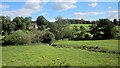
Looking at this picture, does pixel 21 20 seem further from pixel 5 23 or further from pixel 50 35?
pixel 50 35

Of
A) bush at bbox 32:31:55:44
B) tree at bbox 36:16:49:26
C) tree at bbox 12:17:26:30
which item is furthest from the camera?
tree at bbox 36:16:49:26

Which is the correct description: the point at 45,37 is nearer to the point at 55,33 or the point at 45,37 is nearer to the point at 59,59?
the point at 55,33

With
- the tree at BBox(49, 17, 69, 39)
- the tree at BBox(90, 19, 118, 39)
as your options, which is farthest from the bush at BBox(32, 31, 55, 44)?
the tree at BBox(90, 19, 118, 39)

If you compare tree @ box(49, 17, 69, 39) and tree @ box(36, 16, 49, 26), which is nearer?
tree @ box(49, 17, 69, 39)

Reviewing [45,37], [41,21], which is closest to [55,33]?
[45,37]

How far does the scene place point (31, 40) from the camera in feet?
163

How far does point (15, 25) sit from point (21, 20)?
438cm

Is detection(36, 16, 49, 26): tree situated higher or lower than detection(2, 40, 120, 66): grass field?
higher

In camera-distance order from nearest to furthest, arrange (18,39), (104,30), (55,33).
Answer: (18,39), (104,30), (55,33)

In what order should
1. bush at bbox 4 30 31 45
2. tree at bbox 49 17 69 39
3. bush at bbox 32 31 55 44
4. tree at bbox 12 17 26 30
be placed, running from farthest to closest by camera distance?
tree at bbox 12 17 26 30 < tree at bbox 49 17 69 39 < bush at bbox 32 31 55 44 < bush at bbox 4 30 31 45

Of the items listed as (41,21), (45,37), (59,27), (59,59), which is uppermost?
(41,21)

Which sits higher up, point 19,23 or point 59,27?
point 19,23

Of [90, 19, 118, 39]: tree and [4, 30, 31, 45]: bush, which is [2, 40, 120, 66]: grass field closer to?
[4, 30, 31, 45]: bush

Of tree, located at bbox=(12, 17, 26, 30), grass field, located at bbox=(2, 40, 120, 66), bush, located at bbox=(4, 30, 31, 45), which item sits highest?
tree, located at bbox=(12, 17, 26, 30)
